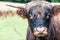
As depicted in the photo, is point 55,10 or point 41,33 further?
point 55,10

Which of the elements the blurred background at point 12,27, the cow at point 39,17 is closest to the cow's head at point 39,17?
the cow at point 39,17

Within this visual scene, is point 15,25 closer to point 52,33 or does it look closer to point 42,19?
point 52,33

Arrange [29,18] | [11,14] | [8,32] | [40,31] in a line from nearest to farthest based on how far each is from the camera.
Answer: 1. [40,31]
2. [29,18]
3. [8,32]
4. [11,14]

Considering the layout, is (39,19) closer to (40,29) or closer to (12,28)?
(40,29)

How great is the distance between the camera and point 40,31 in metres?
2.79

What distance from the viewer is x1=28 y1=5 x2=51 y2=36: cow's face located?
282cm

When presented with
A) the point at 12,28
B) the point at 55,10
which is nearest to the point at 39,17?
the point at 55,10

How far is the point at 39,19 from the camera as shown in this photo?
288cm

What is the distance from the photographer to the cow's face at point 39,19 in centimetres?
282

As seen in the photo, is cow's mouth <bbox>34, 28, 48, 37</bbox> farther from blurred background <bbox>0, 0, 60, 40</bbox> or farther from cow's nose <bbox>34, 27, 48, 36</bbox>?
blurred background <bbox>0, 0, 60, 40</bbox>

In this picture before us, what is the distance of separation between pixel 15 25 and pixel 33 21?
1.71m

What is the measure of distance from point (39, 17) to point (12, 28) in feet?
5.66

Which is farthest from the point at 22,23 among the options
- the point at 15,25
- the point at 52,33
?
the point at 52,33

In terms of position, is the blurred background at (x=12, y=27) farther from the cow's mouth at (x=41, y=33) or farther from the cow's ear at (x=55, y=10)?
the cow's mouth at (x=41, y=33)
